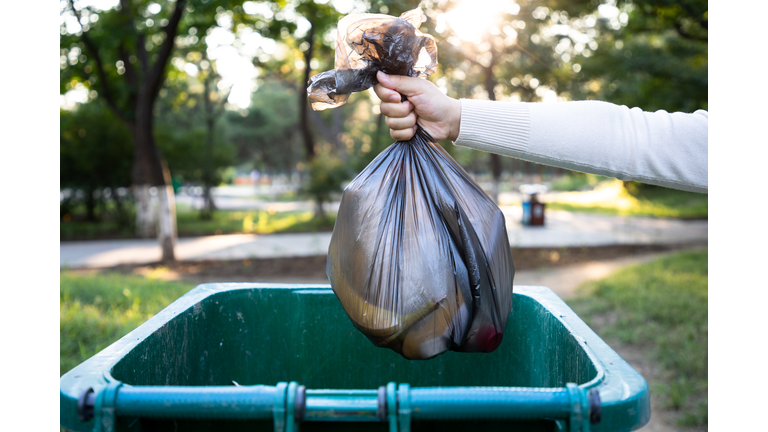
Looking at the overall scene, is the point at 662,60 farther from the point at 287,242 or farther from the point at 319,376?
the point at 319,376

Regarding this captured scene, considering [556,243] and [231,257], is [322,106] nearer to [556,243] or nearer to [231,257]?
[231,257]

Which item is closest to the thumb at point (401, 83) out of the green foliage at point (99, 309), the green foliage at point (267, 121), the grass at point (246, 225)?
the green foliage at point (99, 309)

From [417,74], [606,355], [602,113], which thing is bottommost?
[606,355]

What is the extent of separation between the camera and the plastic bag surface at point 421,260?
1.26 meters

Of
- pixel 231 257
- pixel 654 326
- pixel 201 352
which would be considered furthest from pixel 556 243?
pixel 201 352

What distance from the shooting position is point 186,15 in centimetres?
924

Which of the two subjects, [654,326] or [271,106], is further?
[271,106]

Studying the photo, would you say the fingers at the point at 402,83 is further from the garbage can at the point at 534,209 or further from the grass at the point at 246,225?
the garbage can at the point at 534,209

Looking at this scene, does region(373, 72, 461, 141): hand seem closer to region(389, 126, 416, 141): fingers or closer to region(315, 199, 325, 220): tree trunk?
region(389, 126, 416, 141): fingers

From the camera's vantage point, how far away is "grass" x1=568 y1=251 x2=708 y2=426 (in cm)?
318

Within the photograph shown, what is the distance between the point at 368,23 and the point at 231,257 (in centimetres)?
711

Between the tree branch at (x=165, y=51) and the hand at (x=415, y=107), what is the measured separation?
6.53 metres

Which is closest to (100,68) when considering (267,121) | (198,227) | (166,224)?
(166,224)

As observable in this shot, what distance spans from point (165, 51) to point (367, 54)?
674cm
